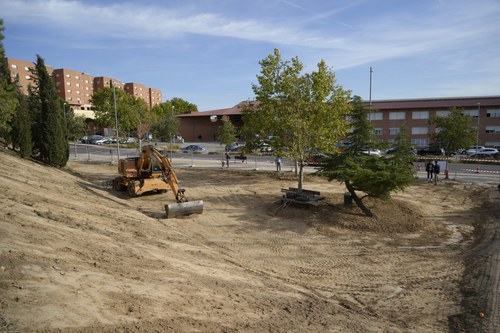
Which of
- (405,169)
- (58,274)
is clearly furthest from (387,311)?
(405,169)

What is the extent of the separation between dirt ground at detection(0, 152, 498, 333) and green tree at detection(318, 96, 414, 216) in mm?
1328

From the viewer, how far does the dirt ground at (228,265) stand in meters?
5.60

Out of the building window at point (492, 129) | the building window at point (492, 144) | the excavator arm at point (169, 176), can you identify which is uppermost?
the building window at point (492, 129)

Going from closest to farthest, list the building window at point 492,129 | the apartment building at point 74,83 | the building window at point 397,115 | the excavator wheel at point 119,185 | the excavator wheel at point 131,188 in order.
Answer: the excavator wheel at point 131,188 < the excavator wheel at point 119,185 < the building window at point 492,129 < the building window at point 397,115 < the apartment building at point 74,83

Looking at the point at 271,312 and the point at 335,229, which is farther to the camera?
the point at 335,229

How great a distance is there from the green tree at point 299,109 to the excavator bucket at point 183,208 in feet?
19.3

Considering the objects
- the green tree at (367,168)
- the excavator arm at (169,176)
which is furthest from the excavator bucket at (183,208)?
the green tree at (367,168)

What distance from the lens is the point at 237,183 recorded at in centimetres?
2261

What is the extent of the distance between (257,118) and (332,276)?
44.6 ft

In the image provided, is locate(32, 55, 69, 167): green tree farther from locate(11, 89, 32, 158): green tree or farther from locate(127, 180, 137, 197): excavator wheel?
locate(127, 180, 137, 197): excavator wheel

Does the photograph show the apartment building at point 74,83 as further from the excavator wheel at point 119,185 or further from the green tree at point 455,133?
the green tree at point 455,133

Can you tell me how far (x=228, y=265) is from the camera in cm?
920

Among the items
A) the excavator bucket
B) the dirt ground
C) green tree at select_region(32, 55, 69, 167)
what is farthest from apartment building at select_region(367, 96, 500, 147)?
green tree at select_region(32, 55, 69, 167)

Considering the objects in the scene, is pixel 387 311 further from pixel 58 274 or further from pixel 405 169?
pixel 405 169
